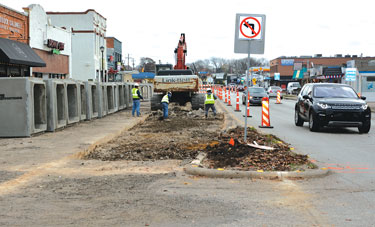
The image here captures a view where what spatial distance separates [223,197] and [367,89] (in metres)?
36.3

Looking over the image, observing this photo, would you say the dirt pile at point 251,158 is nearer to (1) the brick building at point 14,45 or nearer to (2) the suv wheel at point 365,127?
(2) the suv wheel at point 365,127

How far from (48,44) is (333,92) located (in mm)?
A: 22034

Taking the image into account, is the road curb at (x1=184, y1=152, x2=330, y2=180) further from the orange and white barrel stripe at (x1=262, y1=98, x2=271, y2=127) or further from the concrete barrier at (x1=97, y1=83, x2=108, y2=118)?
the concrete barrier at (x1=97, y1=83, x2=108, y2=118)

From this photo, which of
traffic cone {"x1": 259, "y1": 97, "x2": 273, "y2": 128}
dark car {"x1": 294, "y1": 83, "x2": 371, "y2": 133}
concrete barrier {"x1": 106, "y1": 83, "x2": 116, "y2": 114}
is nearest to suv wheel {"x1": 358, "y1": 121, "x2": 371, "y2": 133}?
dark car {"x1": 294, "y1": 83, "x2": 371, "y2": 133}

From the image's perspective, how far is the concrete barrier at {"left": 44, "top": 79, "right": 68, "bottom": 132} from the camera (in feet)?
43.7

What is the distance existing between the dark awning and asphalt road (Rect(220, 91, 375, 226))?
48.3 ft

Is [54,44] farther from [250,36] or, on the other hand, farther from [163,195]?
Answer: [163,195]

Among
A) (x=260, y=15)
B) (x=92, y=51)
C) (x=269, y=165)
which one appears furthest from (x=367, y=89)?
(x=269, y=165)

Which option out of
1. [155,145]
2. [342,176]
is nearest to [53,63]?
[155,145]

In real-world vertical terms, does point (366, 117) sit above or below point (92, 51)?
below

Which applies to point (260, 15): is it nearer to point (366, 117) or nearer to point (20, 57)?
point (366, 117)

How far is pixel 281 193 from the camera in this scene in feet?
20.7

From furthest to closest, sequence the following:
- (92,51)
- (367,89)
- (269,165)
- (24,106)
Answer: (92,51) → (367,89) → (24,106) → (269,165)

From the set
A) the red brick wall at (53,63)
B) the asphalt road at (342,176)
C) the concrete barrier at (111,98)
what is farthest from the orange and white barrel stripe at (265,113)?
the red brick wall at (53,63)
